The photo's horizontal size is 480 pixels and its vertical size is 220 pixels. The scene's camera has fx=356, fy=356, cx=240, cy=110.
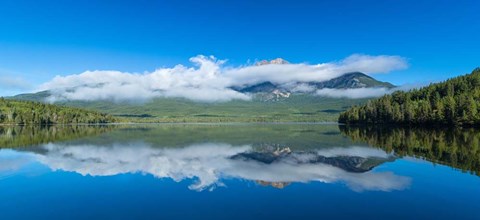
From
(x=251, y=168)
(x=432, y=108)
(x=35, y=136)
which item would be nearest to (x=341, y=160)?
(x=251, y=168)

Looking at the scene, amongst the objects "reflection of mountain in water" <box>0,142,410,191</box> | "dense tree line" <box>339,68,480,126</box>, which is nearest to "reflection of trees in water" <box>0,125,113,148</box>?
"reflection of mountain in water" <box>0,142,410,191</box>

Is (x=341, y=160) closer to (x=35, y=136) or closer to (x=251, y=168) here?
(x=251, y=168)

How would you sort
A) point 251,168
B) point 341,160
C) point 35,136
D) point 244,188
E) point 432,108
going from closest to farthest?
point 244,188 < point 251,168 < point 341,160 < point 35,136 < point 432,108

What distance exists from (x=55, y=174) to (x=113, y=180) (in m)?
6.13

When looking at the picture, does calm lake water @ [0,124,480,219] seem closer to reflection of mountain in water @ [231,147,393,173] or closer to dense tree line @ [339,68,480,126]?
reflection of mountain in water @ [231,147,393,173]

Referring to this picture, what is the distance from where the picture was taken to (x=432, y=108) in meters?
116

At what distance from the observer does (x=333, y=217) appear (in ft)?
49.0

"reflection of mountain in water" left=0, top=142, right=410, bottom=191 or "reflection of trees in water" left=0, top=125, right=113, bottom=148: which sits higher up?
"reflection of mountain in water" left=0, top=142, right=410, bottom=191

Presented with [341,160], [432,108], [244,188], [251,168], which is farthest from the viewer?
[432,108]

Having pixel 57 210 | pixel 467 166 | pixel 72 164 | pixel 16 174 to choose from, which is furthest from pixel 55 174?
pixel 467 166

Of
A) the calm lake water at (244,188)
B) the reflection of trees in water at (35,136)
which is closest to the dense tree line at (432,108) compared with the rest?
the calm lake water at (244,188)

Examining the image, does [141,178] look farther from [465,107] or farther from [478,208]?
[465,107]

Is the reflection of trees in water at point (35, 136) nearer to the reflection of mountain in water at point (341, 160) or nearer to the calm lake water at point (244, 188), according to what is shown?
the calm lake water at point (244, 188)

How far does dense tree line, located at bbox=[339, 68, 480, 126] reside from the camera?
102000 millimetres
